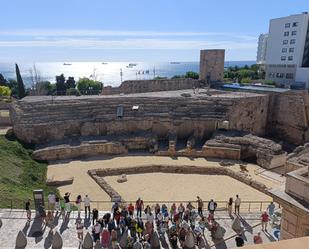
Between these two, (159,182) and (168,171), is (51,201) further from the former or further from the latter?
(168,171)

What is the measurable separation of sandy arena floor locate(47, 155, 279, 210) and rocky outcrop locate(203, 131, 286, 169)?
1167mm

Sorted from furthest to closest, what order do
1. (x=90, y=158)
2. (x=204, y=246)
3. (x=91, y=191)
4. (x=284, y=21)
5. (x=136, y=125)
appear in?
(x=284, y=21) → (x=136, y=125) → (x=90, y=158) → (x=91, y=191) → (x=204, y=246)

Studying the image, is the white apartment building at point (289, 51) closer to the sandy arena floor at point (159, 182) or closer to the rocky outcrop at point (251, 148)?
the rocky outcrop at point (251, 148)

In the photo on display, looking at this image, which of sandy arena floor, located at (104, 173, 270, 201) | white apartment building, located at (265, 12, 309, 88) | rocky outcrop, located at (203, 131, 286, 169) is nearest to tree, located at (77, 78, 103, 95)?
white apartment building, located at (265, 12, 309, 88)

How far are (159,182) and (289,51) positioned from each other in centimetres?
4215

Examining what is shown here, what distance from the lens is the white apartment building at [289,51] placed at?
50.7 m

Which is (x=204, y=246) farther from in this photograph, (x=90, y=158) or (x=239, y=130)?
(x=239, y=130)

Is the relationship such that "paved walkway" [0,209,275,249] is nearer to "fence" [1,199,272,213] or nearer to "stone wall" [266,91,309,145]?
"fence" [1,199,272,213]

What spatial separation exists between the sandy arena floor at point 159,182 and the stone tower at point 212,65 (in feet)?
70.9

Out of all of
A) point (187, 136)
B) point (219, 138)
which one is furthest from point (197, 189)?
point (187, 136)

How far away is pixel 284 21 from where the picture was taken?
54344 mm

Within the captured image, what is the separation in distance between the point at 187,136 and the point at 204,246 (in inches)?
720

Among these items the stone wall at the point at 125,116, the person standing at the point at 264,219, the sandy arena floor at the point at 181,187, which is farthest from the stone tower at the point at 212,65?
the person standing at the point at 264,219

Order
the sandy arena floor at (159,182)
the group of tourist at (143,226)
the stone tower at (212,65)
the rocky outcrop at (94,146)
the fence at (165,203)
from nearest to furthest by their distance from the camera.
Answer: the group of tourist at (143,226)
the fence at (165,203)
the sandy arena floor at (159,182)
the rocky outcrop at (94,146)
the stone tower at (212,65)
